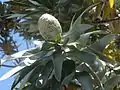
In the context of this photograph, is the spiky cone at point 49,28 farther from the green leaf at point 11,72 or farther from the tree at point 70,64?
the green leaf at point 11,72

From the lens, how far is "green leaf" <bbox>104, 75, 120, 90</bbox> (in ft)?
4.99

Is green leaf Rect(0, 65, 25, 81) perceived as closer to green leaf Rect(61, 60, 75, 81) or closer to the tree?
the tree

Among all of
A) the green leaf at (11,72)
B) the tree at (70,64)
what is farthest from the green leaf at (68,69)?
the green leaf at (11,72)

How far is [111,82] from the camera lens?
1.53 metres

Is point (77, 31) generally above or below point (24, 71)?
above

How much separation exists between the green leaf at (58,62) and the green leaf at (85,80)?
0.09 metres

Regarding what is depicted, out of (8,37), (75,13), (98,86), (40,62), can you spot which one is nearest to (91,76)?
(98,86)

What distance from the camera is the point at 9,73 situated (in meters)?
1.39

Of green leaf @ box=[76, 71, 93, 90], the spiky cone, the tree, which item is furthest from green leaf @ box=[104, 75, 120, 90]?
the spiky cone

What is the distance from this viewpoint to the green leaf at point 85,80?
4.54 feet

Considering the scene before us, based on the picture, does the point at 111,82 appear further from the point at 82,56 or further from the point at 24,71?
the point at 24,71

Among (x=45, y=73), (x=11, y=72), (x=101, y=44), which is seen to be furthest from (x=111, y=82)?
(x=11, y=72)

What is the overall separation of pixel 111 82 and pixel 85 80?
0.51 ft

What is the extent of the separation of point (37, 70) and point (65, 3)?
2.00ft
